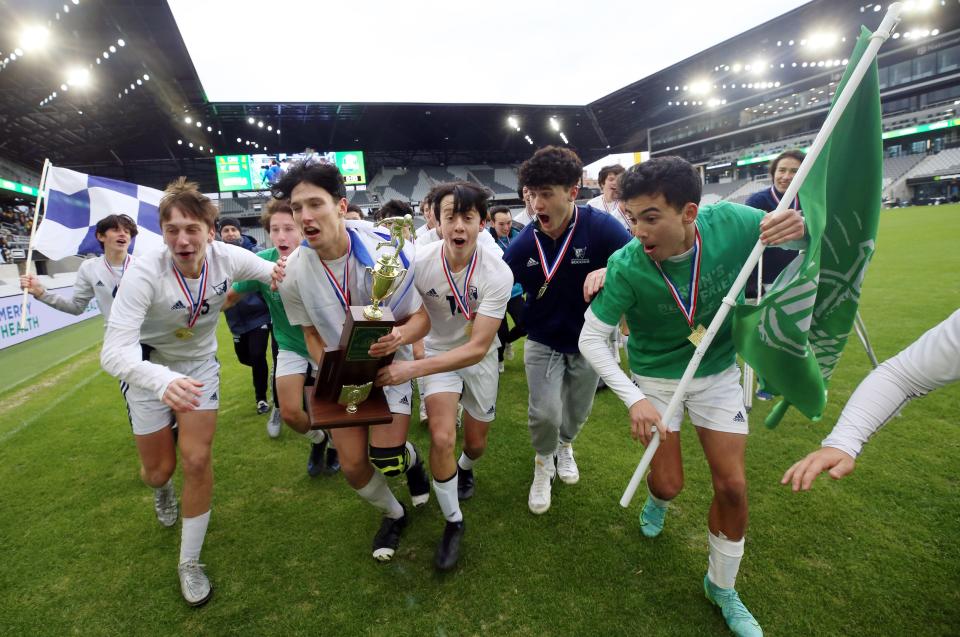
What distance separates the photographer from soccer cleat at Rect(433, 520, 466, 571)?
8.22 ft

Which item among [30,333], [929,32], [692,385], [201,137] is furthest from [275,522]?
[929,32]

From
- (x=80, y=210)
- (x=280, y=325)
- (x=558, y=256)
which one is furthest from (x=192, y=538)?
(x=80, y=210)

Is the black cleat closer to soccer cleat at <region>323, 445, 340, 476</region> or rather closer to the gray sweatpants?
the gray sweatpants

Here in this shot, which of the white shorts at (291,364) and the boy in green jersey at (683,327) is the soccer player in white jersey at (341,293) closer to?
the white shorts at (291,364)

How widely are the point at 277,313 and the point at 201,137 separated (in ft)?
103

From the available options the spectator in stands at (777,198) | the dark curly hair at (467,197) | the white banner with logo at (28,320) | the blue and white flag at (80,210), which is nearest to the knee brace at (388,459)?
the dark curly hair at (467,197)

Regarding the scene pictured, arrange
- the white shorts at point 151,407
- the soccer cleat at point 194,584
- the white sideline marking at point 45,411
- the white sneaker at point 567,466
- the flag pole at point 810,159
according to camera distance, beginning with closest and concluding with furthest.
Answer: the flag pole at point 810,159 < the soccer cleat at point 194,584 < the white shorts at point 151,407 < the white sneaker at point 567,466 < the white sideline marking at point 45,411

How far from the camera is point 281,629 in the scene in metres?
2.23

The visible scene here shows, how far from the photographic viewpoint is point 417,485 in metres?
3.18

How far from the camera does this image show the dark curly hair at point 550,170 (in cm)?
281

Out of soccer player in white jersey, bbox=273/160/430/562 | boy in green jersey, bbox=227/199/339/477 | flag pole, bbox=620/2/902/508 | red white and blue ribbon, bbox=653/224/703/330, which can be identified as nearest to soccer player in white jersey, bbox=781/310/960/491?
flag pole, bbox=620/2/902/508

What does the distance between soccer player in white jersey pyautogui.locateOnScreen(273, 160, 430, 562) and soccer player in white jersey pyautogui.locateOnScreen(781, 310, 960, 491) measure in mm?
2000

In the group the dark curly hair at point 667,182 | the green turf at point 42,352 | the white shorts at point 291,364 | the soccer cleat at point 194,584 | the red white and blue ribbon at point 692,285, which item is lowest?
the soccer cleat at point 194,584

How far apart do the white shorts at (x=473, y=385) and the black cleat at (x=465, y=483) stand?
518 millimetres
